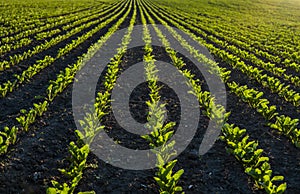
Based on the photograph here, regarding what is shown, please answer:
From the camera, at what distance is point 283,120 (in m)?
7.23

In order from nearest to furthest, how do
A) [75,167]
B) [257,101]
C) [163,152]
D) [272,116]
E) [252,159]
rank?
[75,167], [252,159], [163,152], [272,116], [257,101]

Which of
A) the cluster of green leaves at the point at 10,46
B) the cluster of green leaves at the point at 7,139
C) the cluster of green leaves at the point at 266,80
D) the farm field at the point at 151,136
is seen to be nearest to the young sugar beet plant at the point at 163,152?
the farm field at the point at 151,136

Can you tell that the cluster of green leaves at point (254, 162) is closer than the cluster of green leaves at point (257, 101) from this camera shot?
Yes

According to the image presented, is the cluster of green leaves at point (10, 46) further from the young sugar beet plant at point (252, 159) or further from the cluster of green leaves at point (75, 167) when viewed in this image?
the young sugar beet plant at point (252, 159)

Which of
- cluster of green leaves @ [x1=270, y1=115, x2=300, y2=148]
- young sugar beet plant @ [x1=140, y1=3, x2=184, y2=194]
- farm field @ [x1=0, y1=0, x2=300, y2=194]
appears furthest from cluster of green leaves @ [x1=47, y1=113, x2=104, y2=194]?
cluster of green leaves @ [x1=270, y1=115, x2=300, y2=148]

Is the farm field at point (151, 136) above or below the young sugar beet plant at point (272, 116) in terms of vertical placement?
below

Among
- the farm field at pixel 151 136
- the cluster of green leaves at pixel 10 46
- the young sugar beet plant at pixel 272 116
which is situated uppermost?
the cluster of green leaves at pixel 10 46

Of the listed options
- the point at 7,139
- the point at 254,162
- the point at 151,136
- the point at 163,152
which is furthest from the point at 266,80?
the point at 7,139

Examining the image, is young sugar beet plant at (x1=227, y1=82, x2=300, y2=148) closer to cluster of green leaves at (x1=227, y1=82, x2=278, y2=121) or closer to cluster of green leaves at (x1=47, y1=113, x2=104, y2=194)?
cluster of green leaves at (x1=227, y1=82, x2=278, y2=121)

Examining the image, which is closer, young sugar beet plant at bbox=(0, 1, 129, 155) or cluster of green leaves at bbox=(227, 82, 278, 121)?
young sugar beet plant at bbox=(0, 1, 129, 155)

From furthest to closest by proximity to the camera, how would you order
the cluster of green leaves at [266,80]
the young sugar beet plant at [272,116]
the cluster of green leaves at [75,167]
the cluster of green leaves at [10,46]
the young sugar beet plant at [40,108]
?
the cluster of green leaves at [10,46]
the cluster of green leaves at [266,80]
the young sugar beet plant at [272,116]
the young sugar beet plant at [40,108]
the cluster of green leaves at [75,167]

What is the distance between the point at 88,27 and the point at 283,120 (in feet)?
61.7

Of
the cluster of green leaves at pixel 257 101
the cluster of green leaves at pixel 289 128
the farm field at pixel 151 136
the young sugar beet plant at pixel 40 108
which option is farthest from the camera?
the cluster of green leaves at pixel 257 101

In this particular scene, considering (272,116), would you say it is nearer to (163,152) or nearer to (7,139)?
(163,152)
